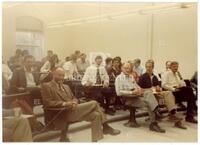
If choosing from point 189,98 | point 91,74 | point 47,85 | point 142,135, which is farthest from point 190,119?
point 47,85

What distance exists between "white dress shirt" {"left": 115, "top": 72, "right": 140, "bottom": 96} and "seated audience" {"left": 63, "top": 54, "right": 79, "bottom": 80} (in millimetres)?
453

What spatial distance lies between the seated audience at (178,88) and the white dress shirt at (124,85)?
322mm

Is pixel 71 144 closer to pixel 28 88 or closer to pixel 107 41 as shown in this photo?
pixel 28 88

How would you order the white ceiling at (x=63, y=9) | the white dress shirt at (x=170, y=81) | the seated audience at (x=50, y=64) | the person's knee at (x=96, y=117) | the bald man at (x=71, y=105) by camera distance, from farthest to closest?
the white dress shirt at (x=170, y=81) < the person's knee at (x=96, y=117) < the bald man at (x=71, y=105) < the seated audience at (x=50, y=64) < the white ceiling at (x=63, y=9)

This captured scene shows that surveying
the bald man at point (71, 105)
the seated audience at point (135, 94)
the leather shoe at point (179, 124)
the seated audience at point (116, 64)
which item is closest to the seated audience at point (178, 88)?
Answer: the leather shoe at point (179, 124)

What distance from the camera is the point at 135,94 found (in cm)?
353

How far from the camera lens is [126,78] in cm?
346

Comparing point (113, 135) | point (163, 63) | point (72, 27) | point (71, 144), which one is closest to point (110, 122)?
point (113, 135)

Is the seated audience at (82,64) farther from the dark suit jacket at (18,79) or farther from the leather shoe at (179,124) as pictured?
the leather shoe at (179,124)

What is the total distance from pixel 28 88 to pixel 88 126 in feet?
2.28

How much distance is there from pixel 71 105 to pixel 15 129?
57cm

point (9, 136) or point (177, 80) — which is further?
point (177, 80)

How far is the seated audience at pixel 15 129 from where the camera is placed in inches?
120

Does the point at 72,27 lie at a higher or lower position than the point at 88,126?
higher
